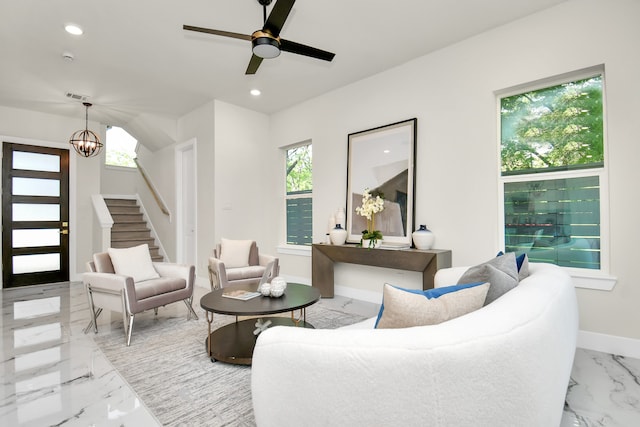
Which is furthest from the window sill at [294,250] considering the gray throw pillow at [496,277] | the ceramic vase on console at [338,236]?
the gray throw pillow at [496,277]

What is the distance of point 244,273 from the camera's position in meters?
3.92

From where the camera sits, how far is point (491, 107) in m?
3.19

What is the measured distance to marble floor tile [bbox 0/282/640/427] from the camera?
1750 millimetres

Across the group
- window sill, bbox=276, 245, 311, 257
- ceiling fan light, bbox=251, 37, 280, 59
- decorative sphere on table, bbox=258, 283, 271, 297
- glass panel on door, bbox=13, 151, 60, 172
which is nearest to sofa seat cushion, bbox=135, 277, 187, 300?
decorative sphere on table, bbox=258, 283, 271, 297

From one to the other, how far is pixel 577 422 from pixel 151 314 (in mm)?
3874

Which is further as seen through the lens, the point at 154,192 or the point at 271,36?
the point at 154,192

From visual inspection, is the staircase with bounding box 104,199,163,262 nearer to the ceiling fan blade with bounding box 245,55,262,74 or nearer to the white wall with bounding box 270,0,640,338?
the white wall with bounding box 270,0,640,338

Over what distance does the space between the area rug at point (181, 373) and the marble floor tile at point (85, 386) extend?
0.09 m

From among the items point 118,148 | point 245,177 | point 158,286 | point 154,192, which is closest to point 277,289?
point 158,286

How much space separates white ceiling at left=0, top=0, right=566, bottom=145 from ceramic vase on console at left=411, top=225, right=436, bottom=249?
2027 mm

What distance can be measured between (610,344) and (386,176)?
2.56 m

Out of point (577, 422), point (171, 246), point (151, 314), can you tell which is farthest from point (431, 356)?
point (171, 246)

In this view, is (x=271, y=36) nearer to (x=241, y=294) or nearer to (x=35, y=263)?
(x=241, y=294)

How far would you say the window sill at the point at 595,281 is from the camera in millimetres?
2562
